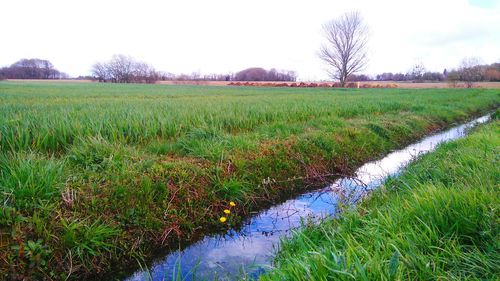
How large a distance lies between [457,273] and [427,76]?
3255 inches

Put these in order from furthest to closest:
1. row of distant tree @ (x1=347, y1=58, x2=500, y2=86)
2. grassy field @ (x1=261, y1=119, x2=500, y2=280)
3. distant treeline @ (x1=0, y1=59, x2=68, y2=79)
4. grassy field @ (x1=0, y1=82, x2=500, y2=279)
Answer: distant treeline @ (x1=0, y1=59, x2=68, y2=79) < row of distant tree @ (x1=347, y1=58, x2=500, y2=86) < grassy field @ (x1=0, y1=82, x2=500, y2=279) < grassy field @ (x1=261, y1=119, x2=500, y2=280)

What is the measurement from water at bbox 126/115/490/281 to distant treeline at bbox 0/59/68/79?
96.6 meters

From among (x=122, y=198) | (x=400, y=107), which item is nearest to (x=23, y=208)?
(x=122, y=198)

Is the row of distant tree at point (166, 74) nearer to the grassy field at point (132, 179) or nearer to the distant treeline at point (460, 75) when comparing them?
the distant treeline at point (460, 75)

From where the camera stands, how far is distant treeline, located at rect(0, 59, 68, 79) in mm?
81125

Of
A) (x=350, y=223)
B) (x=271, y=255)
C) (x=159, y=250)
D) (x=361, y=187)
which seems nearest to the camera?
(x=350, y=223)

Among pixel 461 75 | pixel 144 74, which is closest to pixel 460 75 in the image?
pixel 461 75

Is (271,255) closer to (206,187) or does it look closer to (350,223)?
(350,223)

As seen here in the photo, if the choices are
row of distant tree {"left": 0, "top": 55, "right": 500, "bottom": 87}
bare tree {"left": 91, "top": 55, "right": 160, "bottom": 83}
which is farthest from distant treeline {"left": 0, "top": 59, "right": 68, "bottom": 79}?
bare tree {"left": 91, "top": 55, "right": 160, "bottom": 83}

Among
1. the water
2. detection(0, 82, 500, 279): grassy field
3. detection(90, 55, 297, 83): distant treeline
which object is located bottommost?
the water

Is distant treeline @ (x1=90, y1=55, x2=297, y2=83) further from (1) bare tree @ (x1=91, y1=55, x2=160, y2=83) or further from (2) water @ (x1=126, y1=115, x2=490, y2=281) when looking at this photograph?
(2) water @ (x1=126, y1=115, x2=490, y2=281)

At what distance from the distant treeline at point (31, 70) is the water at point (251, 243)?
96630 millimetres

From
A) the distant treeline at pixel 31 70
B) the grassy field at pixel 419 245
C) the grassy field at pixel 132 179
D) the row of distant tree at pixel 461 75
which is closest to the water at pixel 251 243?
the grassy field at pixel 132 179

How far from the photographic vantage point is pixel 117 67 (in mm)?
74188
